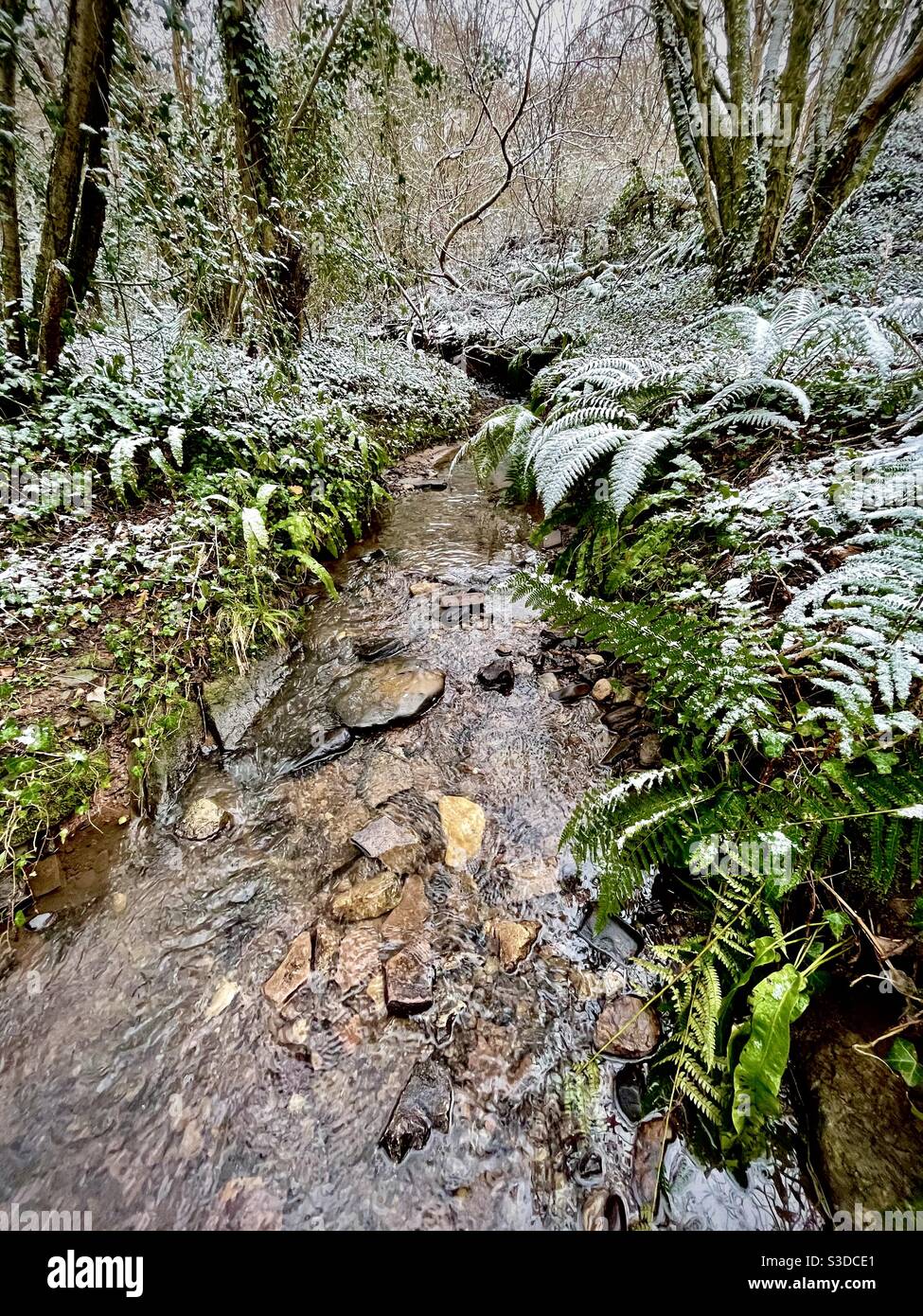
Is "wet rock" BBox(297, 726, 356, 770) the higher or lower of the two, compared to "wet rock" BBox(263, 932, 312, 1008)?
higher

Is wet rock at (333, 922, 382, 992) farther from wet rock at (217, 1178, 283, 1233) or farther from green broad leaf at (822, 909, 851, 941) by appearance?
green broad leaf at (822, 909, 851, 941)

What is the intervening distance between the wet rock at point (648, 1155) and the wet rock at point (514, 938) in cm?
50

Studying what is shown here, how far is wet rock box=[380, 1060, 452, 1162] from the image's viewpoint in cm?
127

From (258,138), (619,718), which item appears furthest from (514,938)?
(258,138)

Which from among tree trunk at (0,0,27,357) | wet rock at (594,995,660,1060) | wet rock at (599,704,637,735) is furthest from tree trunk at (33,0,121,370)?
wet rock at (594,995,660,1060)

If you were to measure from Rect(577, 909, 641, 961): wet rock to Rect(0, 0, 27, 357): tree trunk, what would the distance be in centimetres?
475

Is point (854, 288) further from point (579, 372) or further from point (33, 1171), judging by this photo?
point (33, 1171)

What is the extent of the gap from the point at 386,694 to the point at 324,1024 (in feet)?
4.86

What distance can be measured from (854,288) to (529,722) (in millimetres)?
5100

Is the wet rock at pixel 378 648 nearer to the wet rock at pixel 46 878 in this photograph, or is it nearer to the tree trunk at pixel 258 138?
the wet rock at pixel 46 878

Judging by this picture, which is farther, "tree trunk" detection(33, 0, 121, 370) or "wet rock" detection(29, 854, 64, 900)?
"tree trunk" detection(33, 0, 121, 370)

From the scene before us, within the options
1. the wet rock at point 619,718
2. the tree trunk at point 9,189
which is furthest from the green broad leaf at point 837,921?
the tree trunk at point 9,189

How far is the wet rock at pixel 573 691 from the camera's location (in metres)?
2.45
